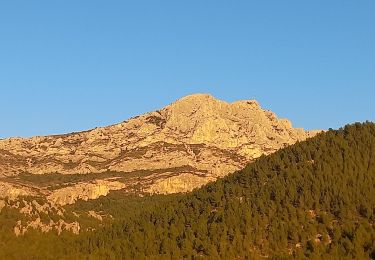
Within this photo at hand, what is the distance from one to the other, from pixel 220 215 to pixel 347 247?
2046 inches

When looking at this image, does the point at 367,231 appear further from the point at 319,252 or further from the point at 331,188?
the point at 331,188

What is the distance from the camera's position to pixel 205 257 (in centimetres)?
17712

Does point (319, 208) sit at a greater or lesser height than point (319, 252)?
greater

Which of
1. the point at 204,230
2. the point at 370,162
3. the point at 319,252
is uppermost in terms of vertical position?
the point at 370,162

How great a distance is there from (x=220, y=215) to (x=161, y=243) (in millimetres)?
21914

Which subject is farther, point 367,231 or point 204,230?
point 204,230

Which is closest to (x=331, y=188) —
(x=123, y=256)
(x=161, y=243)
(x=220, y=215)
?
(x=220, y=215)

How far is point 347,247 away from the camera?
155375 mm

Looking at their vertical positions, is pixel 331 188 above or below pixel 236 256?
above

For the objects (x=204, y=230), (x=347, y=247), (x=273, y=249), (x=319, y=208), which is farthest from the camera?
(x=204, y=230)

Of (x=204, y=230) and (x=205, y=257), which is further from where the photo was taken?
(x=204, y=230)

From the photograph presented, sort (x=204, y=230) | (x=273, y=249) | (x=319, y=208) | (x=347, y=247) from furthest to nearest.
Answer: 1. (x=204, y=230)
2. (x=319, y=208)
3. (x=273, y=249)
4. (x=347, y=247)

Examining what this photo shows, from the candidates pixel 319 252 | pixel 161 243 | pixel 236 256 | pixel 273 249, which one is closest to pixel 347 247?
pixel 319 252

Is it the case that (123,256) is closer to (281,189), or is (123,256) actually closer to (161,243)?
(161,243)
